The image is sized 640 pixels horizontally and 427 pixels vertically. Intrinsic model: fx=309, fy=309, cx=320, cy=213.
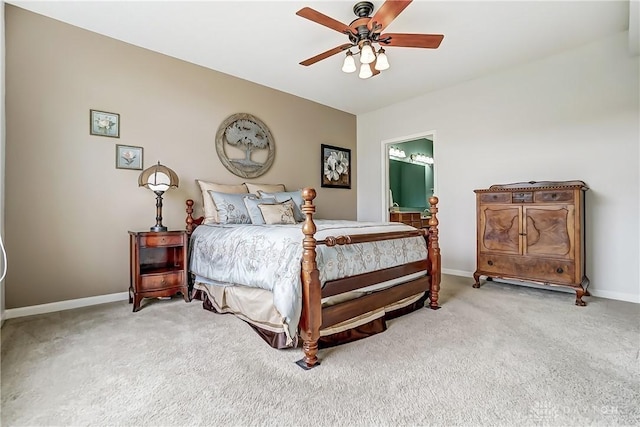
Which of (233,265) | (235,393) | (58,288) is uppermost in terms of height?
(233,265)

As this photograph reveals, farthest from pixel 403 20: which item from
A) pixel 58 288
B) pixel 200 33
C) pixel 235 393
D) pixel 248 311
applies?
pixel 58 288

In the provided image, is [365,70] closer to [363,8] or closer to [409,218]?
[363,8]

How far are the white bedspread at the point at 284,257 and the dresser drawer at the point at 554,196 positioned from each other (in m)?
1.43

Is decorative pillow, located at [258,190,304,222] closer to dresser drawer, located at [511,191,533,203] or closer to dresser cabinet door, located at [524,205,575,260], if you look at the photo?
dresser drawer, located at [511,191,533,203]

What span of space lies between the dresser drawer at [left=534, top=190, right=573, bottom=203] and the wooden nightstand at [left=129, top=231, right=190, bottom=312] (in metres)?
3.64

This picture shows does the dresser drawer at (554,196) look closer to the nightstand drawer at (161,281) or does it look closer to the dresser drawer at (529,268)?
the dresser drawer at (529,268)

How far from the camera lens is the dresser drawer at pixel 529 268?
3069 millimetres

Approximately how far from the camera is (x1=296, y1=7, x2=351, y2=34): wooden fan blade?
209 cm

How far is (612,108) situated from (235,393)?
4289mm

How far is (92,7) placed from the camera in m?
2.66

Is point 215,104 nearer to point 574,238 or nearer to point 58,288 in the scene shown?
point 58,288

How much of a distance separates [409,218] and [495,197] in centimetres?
242

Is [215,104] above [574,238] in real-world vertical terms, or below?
above

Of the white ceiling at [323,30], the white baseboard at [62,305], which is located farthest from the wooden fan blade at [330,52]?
the white baseboard at [62,305]
